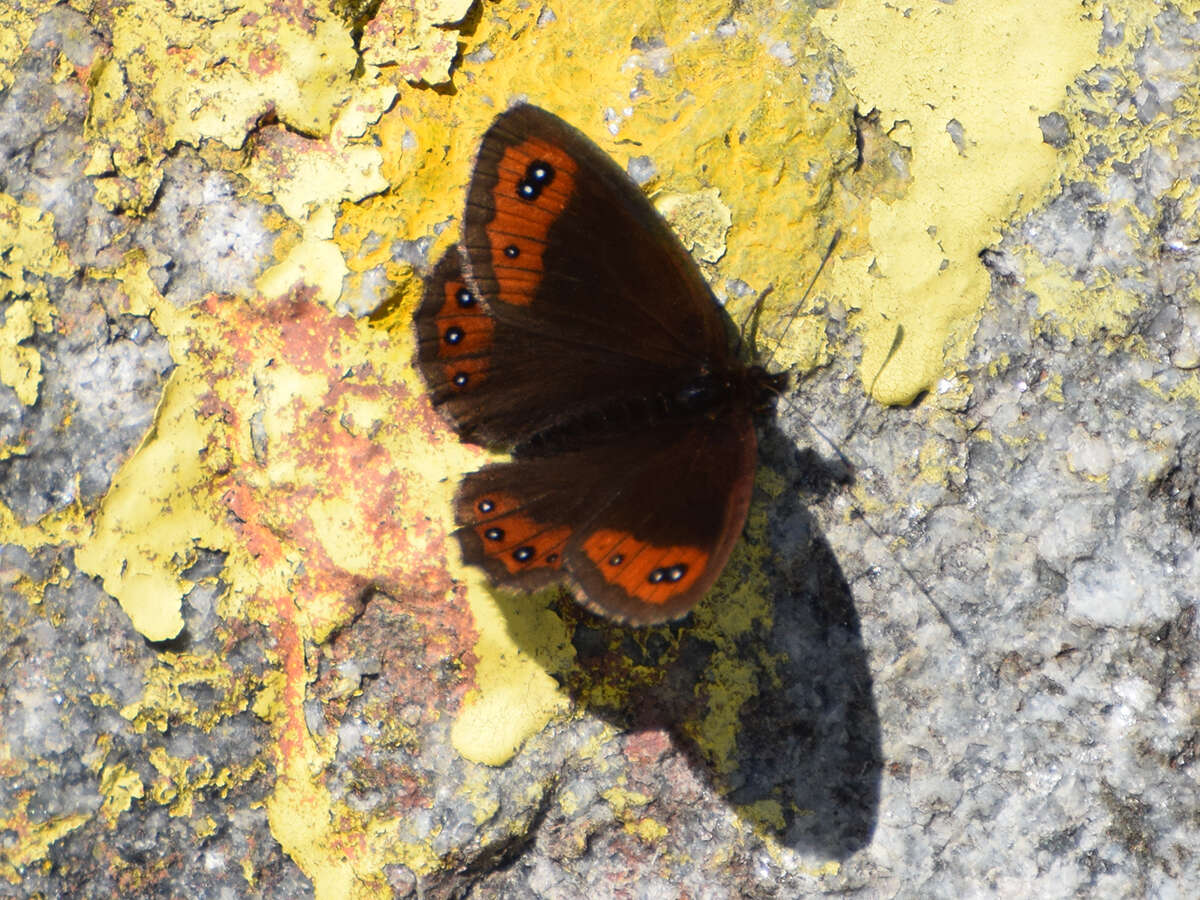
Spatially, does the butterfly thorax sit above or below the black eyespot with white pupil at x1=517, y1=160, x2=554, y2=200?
below

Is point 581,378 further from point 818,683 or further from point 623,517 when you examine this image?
point 818,683

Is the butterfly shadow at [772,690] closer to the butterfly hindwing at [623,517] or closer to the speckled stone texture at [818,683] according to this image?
the speckled stone texture at [818,683]

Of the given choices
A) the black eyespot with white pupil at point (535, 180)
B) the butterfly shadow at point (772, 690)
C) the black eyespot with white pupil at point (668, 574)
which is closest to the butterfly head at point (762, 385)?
the butterfly shadow at point (772, 690)

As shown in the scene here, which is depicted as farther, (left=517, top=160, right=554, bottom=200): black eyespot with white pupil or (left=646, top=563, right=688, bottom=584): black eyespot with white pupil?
(left=517, top=160, right=554, bottom=200): black eyespot with white pupil

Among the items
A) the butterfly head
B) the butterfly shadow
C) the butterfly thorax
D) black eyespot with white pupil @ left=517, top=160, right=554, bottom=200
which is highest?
black eyespot with white pupil @ left=517, top=160, right=554, bottom=200

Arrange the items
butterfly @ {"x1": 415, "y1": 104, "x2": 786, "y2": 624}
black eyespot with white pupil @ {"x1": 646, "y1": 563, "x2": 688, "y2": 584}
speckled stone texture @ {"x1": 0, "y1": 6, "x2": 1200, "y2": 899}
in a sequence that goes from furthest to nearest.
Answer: speckled stone texture @ {"x1": 0, "y1": 6, "x2": 1200, "y2": 899}, butterfly @ {"x1": 415, "y1": 104, "x2": 786, "y2": 624}, black eyespot with white pupil @ {"x1": 646, "y1": 563, "x2": 688, "y2": 584}

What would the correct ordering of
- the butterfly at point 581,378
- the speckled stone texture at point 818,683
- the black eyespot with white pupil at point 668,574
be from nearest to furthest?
the black eyespot with white pupil at point 668,574 → the butterfly at point 581,378 → the speckled stone texture at point 818,683

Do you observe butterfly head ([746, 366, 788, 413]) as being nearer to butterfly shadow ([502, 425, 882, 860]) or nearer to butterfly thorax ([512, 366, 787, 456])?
butterfly thorax ([512, 366, 787, 456])

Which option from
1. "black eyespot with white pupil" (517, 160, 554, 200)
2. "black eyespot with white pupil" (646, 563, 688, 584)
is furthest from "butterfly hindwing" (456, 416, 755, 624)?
"black eyespot with white pupil" (517, 160, 554, 200)
